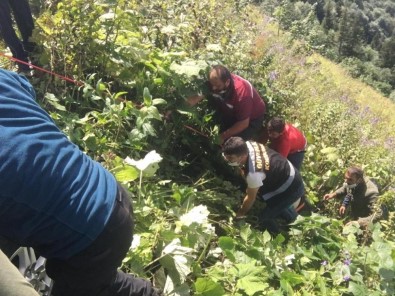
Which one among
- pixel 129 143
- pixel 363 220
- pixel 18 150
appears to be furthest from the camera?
pixel 363 220

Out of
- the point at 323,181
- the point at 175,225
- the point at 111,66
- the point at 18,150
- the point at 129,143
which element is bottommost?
the point at 323,181

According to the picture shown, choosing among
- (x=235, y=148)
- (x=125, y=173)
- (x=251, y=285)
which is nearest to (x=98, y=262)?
(x=125, y=173)

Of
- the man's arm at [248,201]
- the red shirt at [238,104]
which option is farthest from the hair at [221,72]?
the man's arm at [248,201]

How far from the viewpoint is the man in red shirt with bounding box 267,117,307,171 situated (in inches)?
174

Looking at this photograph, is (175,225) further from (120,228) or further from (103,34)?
(103,34)

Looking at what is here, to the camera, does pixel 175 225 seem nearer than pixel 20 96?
No

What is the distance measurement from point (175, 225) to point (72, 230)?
141cm

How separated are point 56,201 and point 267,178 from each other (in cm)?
269

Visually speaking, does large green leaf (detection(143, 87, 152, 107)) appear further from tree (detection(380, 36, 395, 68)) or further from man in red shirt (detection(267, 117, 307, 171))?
tree (detection(380, 36, 395, 68))

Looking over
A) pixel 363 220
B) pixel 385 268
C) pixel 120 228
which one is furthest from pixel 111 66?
pixel 363 220

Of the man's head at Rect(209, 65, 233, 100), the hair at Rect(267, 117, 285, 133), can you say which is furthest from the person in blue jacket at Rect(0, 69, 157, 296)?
the hair at Rect(267, 117, 285, 133)

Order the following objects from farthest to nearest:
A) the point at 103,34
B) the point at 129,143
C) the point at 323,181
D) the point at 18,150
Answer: the point at 323,181 < the point at 103,34 < the point at 129,143 < the point at 18,150

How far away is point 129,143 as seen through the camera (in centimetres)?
332

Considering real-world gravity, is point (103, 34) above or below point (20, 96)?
below
